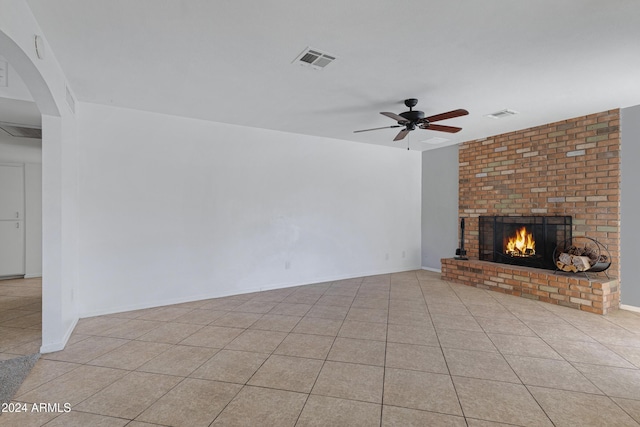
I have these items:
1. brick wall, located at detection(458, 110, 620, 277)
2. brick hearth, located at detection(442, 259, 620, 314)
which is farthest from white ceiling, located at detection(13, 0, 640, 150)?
brick hearth, located at detection(442, 259, 620, 314)

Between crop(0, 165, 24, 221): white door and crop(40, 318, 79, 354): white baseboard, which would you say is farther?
crop(0, 165, 24, 221): white door

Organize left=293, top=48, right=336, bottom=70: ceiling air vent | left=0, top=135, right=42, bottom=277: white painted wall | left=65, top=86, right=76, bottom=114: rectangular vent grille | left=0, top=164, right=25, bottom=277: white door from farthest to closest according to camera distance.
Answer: left=0, top=135, right=42, bottom=277: white painted wall, left=0, top=164, right=25, bottom=277: white door, left=65, top=86, right=76, bottom=114: rectangular vent grille, left=293, top=48, right=336, bottom=70: ceiling air vent

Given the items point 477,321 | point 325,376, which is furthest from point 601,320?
point 325,376

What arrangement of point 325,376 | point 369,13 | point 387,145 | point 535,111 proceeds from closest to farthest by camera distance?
point 369,13 → point 325,376 → point 535,111 → point 387,145

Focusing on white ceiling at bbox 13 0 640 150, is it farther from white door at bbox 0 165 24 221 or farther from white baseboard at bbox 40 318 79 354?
white door at bbox 0 165 24 221

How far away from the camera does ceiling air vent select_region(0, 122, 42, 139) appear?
412 centimetres

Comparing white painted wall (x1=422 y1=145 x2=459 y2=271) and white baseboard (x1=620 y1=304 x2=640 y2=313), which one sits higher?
white painted wall (x1=422 y1=145 x2=459 y2=271)

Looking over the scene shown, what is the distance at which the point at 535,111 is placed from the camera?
4.11 meters

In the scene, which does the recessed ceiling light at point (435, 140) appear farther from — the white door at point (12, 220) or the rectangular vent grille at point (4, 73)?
the white door at point (12, 220)

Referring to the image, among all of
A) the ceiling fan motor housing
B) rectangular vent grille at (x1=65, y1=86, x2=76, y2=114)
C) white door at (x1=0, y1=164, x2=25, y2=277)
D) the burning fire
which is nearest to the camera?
rectangular vent grille at (x1=65, y1=86, x2=76, y2=114)

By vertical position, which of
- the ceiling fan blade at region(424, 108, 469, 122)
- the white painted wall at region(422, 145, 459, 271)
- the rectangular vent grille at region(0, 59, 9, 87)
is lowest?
the white painted wall at region(422, 145, 459, 271)

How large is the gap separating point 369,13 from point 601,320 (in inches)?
165

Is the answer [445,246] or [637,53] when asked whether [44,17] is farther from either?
[445,246]

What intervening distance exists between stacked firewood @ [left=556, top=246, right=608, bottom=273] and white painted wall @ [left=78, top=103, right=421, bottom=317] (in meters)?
2.82
